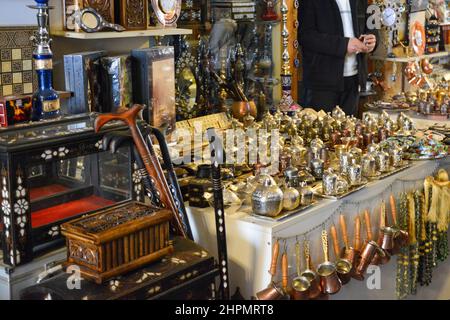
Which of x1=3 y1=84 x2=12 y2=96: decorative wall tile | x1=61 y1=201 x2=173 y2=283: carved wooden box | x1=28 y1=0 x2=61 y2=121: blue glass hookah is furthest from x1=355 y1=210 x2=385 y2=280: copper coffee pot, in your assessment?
x1=3 y1=84 x2=12 y2=96: decorative wall tile

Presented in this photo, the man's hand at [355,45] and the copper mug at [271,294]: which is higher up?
the man's hand at [355,45]

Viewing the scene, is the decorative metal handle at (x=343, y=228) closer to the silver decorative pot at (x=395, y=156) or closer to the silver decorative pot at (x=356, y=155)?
the silver decorative pot at (x=356, y=155)

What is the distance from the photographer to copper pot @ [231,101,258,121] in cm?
319

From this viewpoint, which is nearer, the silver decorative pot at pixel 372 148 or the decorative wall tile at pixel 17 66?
the decorative wall tile at pixel 17 66

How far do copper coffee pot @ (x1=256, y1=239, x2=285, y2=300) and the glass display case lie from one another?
421 mm

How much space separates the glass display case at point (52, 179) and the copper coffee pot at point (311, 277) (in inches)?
21.3

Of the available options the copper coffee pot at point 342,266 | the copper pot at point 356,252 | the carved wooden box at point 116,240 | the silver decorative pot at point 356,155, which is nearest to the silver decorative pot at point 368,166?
the silver decorative pot at point 356,155

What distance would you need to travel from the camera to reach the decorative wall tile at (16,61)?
2.28m

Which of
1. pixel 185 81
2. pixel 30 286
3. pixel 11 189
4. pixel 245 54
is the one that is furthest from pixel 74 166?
pixel 245 54

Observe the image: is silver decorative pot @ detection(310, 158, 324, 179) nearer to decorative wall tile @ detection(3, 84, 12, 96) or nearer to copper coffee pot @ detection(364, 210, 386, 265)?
copper coffee pot @ detection(364, 210, 386, 265)

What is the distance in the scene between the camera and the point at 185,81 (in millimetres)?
3418

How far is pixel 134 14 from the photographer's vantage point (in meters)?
2.63

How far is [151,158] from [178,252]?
0.27 metres

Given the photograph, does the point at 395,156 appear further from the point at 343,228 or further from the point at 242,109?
the point at 242,109
